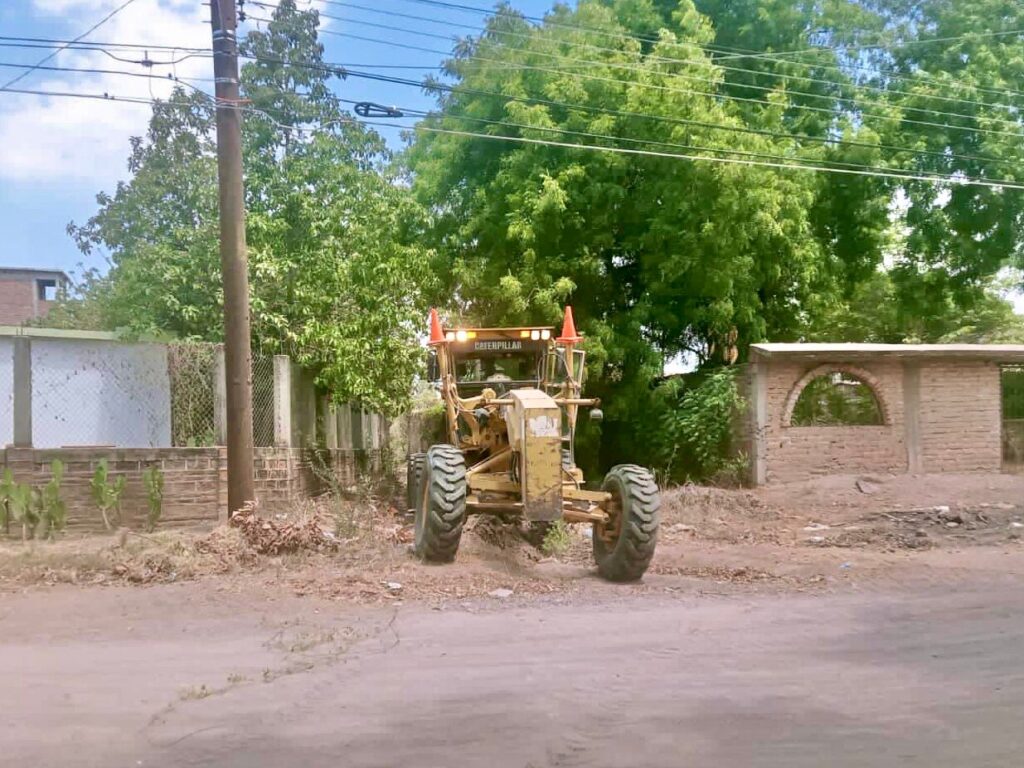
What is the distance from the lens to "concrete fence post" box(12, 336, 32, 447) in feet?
41.9

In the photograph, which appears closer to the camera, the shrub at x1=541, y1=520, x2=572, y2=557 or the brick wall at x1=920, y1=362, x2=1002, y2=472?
the shrub at x1=541, y1=520, x2=572, y2=557

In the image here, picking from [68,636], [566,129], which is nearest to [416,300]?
[566,129]

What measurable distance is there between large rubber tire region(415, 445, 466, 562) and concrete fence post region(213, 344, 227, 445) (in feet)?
15.0

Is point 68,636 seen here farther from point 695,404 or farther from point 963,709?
point 695,404

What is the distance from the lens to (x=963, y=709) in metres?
5.60

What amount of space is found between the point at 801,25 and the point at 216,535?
61.0 ft

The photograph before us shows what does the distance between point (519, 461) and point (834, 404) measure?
1132cm

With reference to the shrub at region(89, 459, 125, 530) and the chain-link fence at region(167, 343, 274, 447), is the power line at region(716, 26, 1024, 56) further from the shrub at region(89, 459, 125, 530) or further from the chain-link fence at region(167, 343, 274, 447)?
the shrub at region(89, 459, 125, 530)

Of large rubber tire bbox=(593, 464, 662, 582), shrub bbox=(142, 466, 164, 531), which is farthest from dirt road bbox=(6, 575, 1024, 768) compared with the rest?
shrub bbox=(142, 466, 164, 531)

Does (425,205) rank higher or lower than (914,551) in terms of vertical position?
higher

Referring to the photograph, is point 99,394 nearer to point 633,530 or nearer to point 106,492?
point 106,492

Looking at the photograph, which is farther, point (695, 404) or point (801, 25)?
point (801, 25)

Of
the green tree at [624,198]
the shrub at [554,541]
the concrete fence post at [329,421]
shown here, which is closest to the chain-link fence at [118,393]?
the concrete fence post at [329,421]

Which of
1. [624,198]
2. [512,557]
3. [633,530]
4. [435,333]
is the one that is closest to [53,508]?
[435,333]
